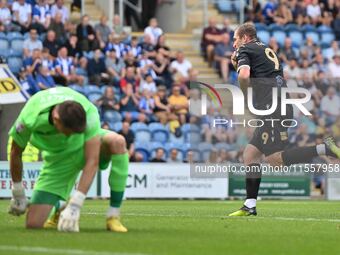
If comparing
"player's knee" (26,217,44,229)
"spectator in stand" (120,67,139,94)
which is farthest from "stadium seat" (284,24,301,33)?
"player's knee" (26,217,44,229)

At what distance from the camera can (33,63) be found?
84.0ft

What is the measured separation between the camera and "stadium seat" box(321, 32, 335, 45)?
32.6 meters

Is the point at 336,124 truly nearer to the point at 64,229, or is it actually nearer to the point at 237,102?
the point at 237,102

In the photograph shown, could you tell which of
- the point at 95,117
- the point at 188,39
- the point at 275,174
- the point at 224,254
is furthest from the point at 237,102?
the point at 224,254

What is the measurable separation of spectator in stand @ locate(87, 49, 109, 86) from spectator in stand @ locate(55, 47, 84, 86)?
0.61 metres

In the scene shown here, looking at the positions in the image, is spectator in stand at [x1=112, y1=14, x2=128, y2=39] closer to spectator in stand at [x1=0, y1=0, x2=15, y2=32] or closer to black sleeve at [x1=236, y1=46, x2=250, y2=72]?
spectator in stand at [x1=0, y1=0, x2=15, y2=32]

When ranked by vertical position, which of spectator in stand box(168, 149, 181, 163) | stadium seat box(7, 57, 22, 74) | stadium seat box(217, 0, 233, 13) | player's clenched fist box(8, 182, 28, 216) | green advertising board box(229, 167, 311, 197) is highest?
stadium seat box(217, 0, 233, 13)

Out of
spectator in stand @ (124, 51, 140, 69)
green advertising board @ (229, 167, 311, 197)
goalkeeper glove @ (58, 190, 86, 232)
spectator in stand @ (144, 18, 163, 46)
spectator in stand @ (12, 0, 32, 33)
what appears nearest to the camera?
goalkeeper glove @ (58, 190, 86, 232)

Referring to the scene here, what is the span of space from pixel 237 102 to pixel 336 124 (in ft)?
12.5

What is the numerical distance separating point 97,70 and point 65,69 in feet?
3.58

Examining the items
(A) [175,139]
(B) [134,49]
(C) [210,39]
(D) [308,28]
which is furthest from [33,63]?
(D) [308,28]

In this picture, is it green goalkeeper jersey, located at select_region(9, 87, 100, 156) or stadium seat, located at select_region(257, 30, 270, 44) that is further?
stadium seat, located at select_region(257, 30, 270, 44)

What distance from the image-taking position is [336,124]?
2636 cm

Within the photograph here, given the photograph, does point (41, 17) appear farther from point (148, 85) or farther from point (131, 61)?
point (148, 85)
